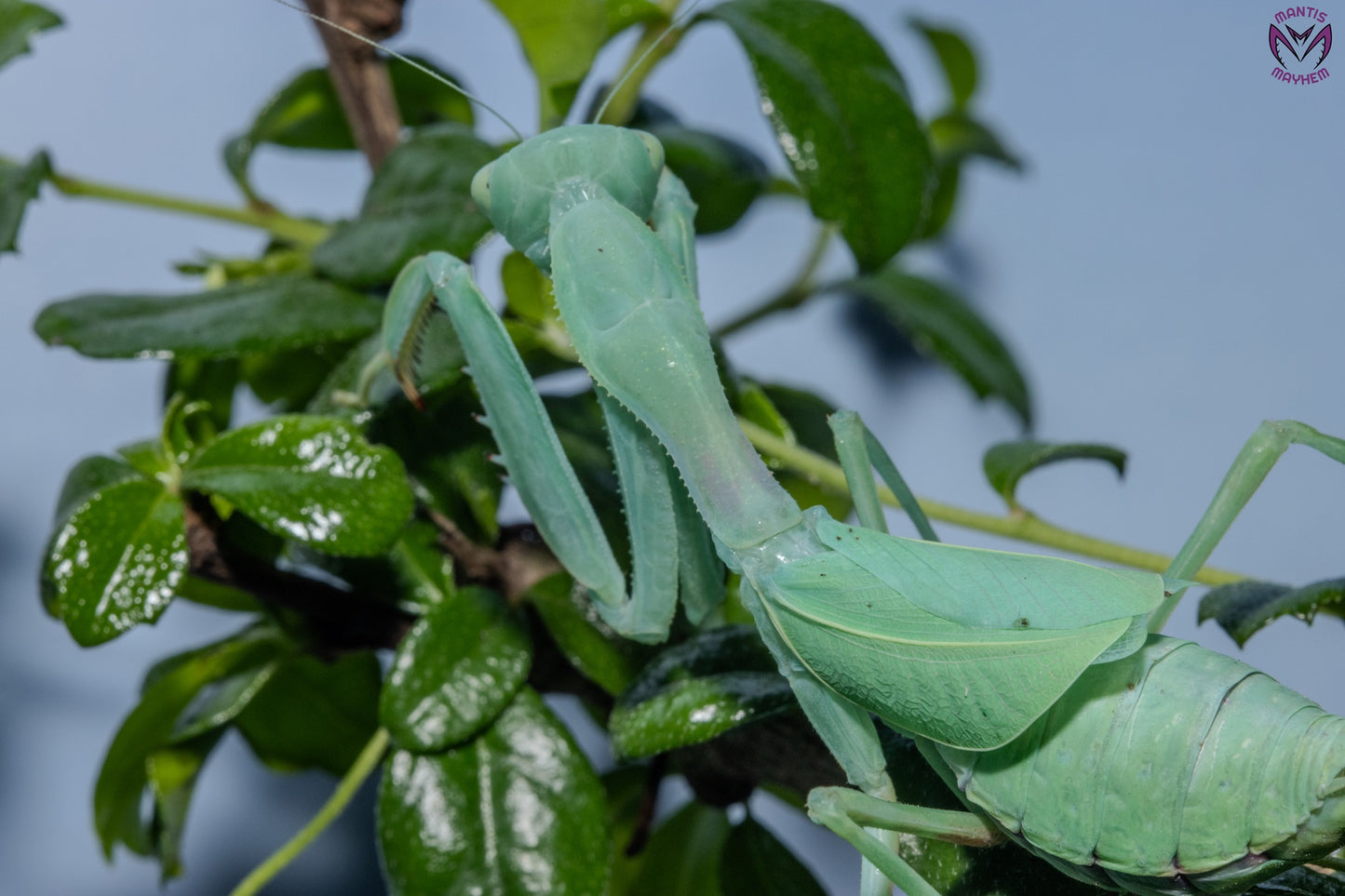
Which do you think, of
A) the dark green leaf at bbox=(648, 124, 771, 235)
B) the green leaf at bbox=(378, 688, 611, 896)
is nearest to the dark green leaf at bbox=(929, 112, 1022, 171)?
the dark green leaf at bbox=(648, 124, 771, 235)

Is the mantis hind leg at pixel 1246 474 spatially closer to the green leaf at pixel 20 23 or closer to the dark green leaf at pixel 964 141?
the dark green leaf at pixel 964 141

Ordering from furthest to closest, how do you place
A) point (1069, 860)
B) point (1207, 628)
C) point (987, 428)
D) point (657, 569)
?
point (987, 428)
point (1207, 628)
point (657, 569)
point (1069, 860)

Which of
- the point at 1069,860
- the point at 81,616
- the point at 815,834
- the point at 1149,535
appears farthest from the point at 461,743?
the point at 1149,535

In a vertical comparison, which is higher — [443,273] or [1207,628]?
[443,273]

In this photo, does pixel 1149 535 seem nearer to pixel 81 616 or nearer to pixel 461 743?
pixel 461 743

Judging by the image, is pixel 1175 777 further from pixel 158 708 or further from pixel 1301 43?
pixel 158 708

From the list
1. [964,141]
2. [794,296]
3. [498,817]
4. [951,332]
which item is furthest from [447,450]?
[964,141]

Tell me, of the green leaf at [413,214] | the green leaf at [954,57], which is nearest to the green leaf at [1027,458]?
the green leaf at [413,214]
